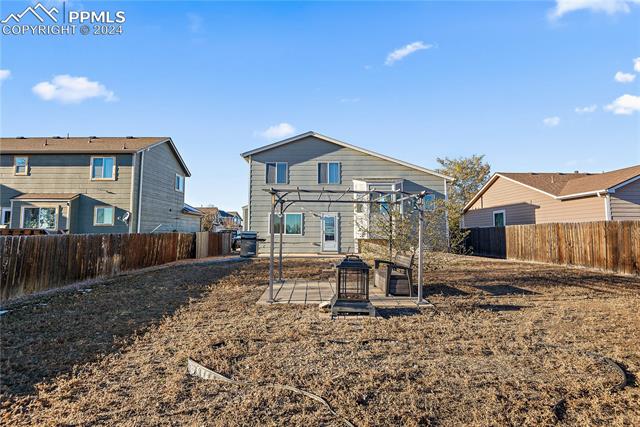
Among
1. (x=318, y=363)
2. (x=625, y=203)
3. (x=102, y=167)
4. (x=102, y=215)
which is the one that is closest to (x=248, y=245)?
(x=102, y=215)

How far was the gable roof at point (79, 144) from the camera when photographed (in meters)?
18.4

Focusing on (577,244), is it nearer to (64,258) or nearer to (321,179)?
(321,179)

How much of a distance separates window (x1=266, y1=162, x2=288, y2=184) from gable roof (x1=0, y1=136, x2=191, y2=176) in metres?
7.44

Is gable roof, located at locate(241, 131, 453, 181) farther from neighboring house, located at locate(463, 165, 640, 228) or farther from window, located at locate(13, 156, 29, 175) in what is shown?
window, located at locate(13, 156, 29, 175)

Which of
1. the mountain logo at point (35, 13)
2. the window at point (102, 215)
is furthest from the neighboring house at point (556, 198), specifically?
the window at point (102, 215)

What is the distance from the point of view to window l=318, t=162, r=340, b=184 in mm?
18781

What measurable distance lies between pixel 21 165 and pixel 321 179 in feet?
57.3

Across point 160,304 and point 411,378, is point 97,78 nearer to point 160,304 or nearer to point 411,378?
point 160,304

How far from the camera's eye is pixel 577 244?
12422 millimetres

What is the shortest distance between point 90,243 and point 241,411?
29.3 ft

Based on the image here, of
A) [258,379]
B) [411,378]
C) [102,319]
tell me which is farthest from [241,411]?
[102,319]

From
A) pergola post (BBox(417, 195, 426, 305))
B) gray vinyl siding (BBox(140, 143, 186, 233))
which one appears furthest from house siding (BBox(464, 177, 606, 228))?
gray vinyl siding (BBox(140, 143, 186, 233))

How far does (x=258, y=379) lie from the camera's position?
3.07 meters

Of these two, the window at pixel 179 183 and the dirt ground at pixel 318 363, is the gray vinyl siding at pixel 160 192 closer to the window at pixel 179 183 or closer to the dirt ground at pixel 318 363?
the window at pixel 179 183
